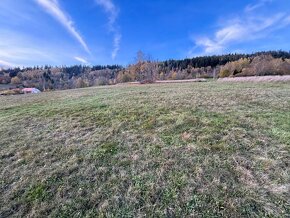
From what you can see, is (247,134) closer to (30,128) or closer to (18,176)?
(18,176)

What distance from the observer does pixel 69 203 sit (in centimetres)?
271

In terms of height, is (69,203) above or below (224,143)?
below

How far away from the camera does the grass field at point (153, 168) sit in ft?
8.41

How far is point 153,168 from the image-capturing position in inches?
135

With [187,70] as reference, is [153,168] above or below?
below

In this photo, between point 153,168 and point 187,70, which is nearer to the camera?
point 153,168

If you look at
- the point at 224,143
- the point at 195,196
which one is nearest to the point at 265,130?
the point at 224,143

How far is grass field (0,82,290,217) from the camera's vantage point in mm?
2564

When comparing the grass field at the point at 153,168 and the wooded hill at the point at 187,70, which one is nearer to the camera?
the grass field at the point at 153,168

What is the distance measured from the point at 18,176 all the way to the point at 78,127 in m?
2.57

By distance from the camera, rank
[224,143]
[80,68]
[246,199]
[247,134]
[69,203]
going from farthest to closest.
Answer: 1. [80,68]
2. [247,134]
3. [224,143]
4. [69,203]
5. [246,199]

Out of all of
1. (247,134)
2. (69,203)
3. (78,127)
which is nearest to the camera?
(69,203)

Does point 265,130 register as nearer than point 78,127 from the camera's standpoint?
Yes

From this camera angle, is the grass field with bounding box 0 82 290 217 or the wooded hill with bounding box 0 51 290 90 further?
the wooded hill with bounding box 0 51 290 90
